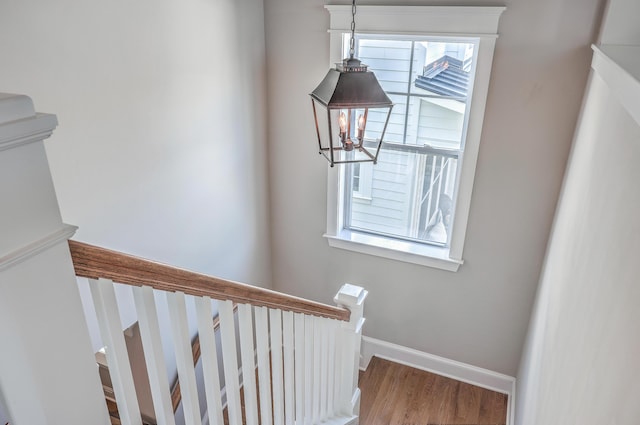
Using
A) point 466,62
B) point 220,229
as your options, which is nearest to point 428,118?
point 466,62

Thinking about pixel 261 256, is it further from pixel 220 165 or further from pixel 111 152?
pixel 111 152

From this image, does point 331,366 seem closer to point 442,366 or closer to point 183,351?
point 183,351

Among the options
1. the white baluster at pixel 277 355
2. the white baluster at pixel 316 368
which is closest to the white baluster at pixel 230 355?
the white baluster at pixel 277 355

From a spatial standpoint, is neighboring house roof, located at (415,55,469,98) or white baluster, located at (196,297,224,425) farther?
neighboring house roof, located at (415,55,469,98)

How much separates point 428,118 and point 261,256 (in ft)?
5.82

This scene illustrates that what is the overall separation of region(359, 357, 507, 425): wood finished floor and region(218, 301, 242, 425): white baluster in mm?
2020

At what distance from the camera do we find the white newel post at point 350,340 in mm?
2281

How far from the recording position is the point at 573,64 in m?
2.38

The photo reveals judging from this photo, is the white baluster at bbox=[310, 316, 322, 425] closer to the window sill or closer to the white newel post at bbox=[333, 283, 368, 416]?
the white newel post at bbox=[333, 283, 368, 416]

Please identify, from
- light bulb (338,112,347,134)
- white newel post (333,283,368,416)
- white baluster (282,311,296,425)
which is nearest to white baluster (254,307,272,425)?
white baluster (282,311,296,425)

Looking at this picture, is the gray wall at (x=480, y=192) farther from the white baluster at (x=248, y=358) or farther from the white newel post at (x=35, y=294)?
the white newel post at (x=35, y=294)

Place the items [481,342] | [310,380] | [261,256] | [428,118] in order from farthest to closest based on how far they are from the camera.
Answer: [261,256] < [481,342] < [428,118] < [310,380]

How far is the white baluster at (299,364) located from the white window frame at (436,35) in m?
1.53

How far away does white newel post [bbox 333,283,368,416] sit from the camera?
228cm
